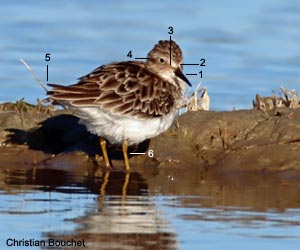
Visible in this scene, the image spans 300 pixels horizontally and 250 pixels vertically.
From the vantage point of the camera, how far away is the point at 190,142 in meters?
15.1

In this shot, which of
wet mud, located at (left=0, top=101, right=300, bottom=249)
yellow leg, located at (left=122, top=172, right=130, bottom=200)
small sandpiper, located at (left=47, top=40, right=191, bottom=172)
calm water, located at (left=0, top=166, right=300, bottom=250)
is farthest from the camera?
small sandpiper, located at (left=47, top=40, right=191, bottom=172)

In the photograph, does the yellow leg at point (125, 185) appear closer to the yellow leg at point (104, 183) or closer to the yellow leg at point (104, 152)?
the yellow leg at point (104, 183)

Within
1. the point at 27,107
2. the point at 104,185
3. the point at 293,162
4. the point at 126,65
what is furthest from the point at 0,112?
the point at 293,162

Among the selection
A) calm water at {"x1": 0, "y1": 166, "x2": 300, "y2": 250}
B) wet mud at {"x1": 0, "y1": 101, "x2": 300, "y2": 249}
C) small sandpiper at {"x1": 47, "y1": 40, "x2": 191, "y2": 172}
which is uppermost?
small sandpiper at {"x1": 47, "y1": 40, "x2": 191, "y2": 172}

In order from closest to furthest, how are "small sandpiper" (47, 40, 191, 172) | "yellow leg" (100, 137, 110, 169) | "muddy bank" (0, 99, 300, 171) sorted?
"small sandpiper" (47, 40, 191, 172) → "muddy bank" (0, 99, 300, 171) → "yellow leg" (100, 137, 110, 169)

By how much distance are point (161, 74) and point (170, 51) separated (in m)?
0.41

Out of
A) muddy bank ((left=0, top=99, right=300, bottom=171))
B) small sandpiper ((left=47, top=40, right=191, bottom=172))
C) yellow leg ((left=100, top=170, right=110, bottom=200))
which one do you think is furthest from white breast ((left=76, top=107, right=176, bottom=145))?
yellow leg ((left=100, top=170, right=110, bottom=200))

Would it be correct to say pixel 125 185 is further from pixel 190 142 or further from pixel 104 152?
pixel 190 142

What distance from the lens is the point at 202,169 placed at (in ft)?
47.5

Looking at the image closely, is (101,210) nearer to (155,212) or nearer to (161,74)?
(155,212)

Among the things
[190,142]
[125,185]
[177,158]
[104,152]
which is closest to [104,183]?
[125,185]

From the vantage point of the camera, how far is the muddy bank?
14.4 meters

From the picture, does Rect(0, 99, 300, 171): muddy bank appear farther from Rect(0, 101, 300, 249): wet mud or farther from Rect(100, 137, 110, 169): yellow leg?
Rect(100, 137, 110, 169): yellow leg

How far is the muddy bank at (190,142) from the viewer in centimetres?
1445
